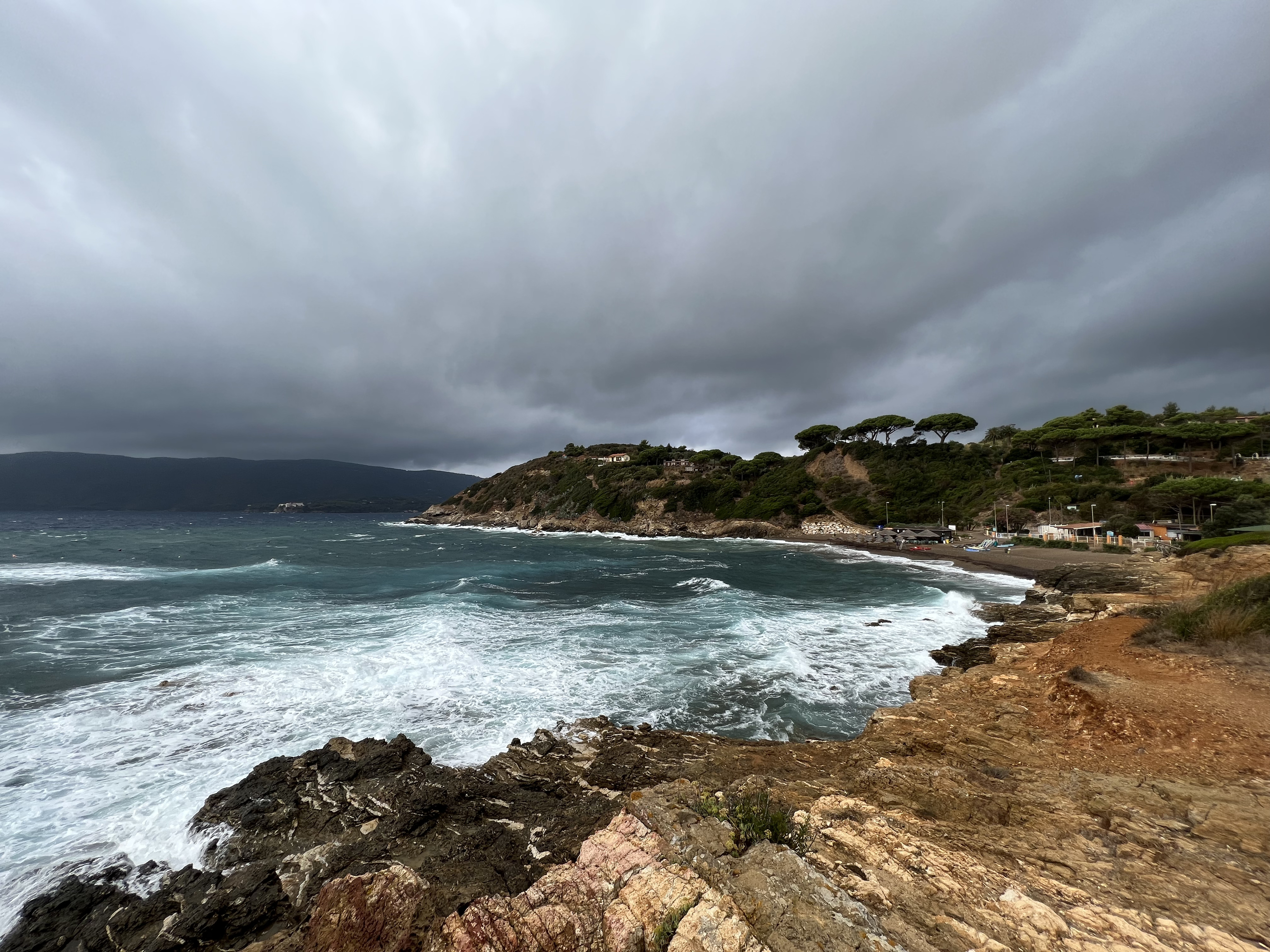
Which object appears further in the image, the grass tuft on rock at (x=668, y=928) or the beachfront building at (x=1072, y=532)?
the beachfront building at (x=1072, y=532)

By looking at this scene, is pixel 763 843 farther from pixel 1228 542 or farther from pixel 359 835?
pixel 1228 542

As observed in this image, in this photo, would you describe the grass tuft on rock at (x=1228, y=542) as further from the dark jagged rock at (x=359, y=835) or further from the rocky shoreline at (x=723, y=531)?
the dark jagged rock at (x=359, y=835)

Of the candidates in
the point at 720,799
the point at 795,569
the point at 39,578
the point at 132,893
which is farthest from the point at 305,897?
the point at 39,578

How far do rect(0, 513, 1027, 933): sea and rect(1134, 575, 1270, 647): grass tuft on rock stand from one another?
5540 mm

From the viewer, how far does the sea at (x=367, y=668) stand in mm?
8141

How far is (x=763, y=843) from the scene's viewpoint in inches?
172

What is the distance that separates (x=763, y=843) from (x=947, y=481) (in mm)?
83379

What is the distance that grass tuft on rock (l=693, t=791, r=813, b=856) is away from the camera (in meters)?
4.49

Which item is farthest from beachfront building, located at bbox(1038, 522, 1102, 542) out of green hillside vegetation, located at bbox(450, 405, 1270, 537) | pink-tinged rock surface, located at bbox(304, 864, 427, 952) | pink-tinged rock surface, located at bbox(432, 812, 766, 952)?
pink-tinged rock surface, located at bbox(304, 864, 427, 952)

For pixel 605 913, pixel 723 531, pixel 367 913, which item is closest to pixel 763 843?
pixel 605 913

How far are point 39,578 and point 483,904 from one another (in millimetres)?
46686

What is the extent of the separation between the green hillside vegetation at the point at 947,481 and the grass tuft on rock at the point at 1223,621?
32.5 metres

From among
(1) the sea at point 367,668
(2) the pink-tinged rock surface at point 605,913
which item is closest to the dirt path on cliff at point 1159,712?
(1) the sea at point 367,668

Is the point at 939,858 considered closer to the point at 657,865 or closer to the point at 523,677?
the point at 657,865
